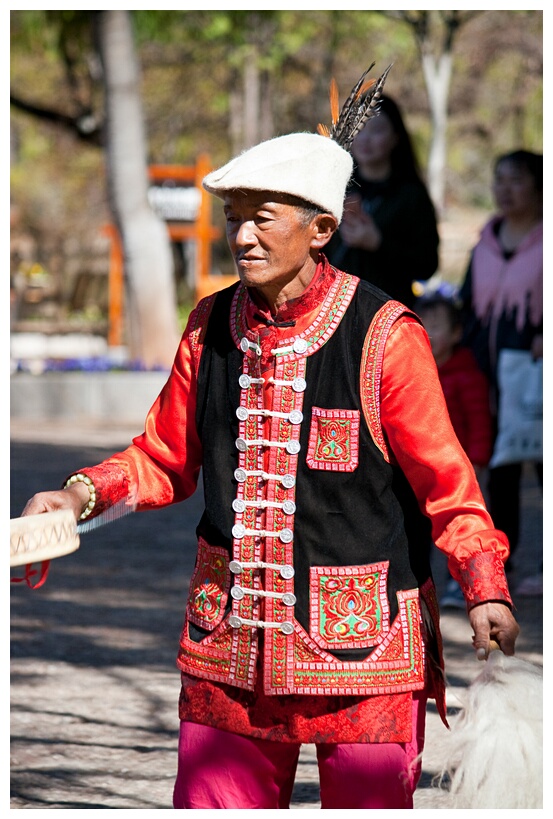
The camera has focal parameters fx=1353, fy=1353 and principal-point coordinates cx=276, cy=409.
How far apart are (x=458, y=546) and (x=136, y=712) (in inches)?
107

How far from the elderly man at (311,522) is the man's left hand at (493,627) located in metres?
0.02

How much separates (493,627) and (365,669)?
28 cm

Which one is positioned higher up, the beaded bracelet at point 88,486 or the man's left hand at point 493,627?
the beaded bracelet at point 88,486

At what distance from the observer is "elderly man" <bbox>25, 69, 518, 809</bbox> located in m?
2.79

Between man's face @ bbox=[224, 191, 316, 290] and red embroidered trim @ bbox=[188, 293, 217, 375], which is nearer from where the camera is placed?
man's face @ bbox=[224, 191, 316, 290]

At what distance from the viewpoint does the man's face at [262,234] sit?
283 centimetres

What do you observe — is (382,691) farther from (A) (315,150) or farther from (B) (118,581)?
(B) (118,581)

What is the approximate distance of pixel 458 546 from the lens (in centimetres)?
273

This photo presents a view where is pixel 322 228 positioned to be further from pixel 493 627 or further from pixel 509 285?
pixel 509 285

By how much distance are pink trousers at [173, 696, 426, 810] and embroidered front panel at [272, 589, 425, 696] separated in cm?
11

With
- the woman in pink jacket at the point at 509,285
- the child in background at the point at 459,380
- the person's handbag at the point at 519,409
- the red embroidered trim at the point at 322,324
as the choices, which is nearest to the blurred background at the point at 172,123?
the woman in pink jacket at the point at 509,285

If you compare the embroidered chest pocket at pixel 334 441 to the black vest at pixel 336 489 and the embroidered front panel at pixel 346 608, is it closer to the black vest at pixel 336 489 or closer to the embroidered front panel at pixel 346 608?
the black vest at pixel 336 489

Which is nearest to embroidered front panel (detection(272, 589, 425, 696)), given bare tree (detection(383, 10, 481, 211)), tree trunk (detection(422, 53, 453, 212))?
bare tree (detection(383, 10, 481, 211))

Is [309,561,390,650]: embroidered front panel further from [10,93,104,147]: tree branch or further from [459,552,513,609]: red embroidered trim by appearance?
[10,93,104,147]: tree branch
